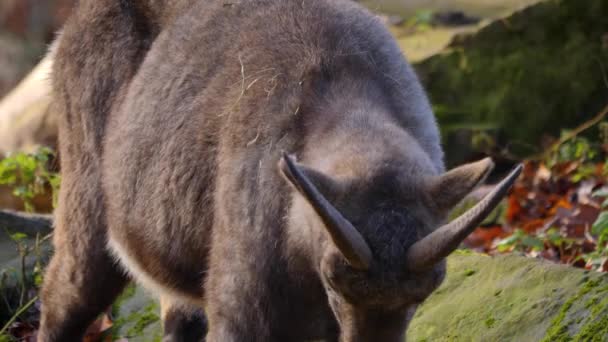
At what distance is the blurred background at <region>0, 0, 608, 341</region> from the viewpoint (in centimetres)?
768

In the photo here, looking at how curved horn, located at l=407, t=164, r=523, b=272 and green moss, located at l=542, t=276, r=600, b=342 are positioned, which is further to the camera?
green moss, located at l=542, t=276, r=600, b=342

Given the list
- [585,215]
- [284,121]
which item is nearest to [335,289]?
[284,121]

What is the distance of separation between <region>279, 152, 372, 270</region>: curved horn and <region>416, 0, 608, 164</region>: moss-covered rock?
6.04 metres

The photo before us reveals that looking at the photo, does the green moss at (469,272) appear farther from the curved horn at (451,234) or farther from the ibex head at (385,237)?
the curved horn at (451,234)

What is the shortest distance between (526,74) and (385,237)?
6.40 m

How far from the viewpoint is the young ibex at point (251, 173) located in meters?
4.05

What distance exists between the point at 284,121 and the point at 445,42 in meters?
6.17

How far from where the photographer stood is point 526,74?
396 inches

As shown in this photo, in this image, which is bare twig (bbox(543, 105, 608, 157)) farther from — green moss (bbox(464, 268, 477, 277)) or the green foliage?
the green foliage

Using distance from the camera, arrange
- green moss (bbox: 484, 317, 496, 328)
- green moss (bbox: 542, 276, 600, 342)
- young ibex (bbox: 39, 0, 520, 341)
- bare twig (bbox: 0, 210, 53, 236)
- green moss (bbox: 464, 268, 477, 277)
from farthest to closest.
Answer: bare twig (bbox: 0, 210, 53, 236) → green moss (bbox: 464, 268, 477, 277) → green moss (bbox: 484, 317, 496, 328) → green moss (bbox: 542, 276, 600, 342) → young ibex (bbox: 39, 0, 520, 341)

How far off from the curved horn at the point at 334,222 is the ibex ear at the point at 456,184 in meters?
0.40

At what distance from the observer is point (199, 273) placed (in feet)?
17.5

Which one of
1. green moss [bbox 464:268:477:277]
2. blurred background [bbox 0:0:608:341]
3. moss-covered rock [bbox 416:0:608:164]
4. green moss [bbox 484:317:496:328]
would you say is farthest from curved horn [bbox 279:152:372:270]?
moss-covered rock [bbox 416:0:608:164]

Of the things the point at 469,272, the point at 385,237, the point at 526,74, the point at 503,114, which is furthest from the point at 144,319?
the point at 526,74
